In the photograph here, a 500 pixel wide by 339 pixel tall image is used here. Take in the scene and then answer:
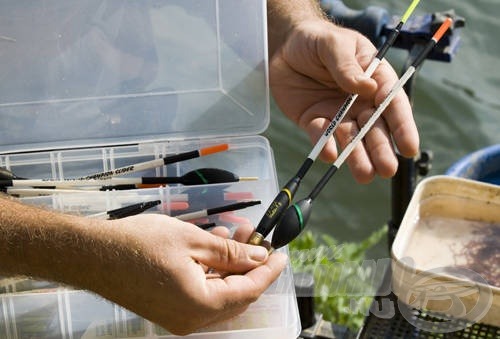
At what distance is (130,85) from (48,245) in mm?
418

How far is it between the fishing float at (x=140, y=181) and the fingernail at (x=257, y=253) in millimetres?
196

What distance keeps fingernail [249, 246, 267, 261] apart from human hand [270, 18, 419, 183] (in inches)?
9.5

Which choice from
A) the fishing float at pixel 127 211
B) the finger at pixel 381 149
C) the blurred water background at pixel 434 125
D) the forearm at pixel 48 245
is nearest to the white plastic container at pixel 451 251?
the finger at pixel 381 149

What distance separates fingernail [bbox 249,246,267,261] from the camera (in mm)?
934

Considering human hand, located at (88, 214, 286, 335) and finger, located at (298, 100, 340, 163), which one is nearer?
human hand, located at (88, 214, 286, 335)

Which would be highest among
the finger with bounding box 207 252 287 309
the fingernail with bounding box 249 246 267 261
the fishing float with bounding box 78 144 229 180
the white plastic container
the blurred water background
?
the fishing float with bounding box 78 144 229 180

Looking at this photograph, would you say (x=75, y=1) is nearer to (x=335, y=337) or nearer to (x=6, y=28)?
(x=6, y=28)

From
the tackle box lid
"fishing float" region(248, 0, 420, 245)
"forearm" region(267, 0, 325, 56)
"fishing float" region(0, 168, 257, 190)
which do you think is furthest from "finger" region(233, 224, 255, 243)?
"forearm" region(267, 0, 325, 56)

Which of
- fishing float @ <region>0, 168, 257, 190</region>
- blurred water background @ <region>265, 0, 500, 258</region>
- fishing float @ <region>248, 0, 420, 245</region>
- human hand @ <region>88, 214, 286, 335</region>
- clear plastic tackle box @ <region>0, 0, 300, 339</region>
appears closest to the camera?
human hand @ <region>88, 214, 286, 335</region>

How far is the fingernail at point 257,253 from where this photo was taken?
93cm

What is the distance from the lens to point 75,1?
120 centimetres

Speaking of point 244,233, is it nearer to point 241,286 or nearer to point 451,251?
point 241,286

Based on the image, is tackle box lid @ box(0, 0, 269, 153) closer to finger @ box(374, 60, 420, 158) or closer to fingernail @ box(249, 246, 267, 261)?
finger @ box(374, 60, 420, 158)

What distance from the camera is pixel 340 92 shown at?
1.29 metres
